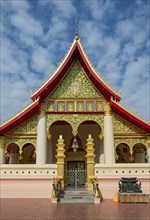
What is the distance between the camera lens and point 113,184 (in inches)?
455

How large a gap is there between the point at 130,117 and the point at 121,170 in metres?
3.17

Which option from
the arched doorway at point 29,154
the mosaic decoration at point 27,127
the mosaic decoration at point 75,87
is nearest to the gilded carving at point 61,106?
the mosaic decoration at point 75,87

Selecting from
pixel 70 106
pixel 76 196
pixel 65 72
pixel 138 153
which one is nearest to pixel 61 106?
pixel 70 106

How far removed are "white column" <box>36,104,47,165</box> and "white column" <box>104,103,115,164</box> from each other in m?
3.48

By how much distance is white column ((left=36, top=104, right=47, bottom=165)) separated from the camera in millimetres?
12969

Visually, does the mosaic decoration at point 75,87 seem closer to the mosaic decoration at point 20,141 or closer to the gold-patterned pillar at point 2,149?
the mosaic decoration at point 20,141

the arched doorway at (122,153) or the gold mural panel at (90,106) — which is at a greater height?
the gold mural panel at (90,106)

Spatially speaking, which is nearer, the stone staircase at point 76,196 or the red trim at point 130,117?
the stone staircase at point 76,196

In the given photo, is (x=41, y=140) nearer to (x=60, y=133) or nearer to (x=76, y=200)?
(x=60, y=133)

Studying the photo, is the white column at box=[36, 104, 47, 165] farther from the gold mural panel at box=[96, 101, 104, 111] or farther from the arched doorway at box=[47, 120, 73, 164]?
the gold mural panel at box=[96, 101, 104, 111]

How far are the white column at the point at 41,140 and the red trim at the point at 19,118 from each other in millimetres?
596

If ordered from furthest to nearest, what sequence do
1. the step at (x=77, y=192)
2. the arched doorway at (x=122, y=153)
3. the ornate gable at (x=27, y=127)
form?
the arched doorway at (x=122, y=153)
the ornate gable at (x=27, y=127)
the step at (x=77, y=192)

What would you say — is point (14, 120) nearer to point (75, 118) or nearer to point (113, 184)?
point (75, 118)

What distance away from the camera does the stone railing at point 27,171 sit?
11.8 m
